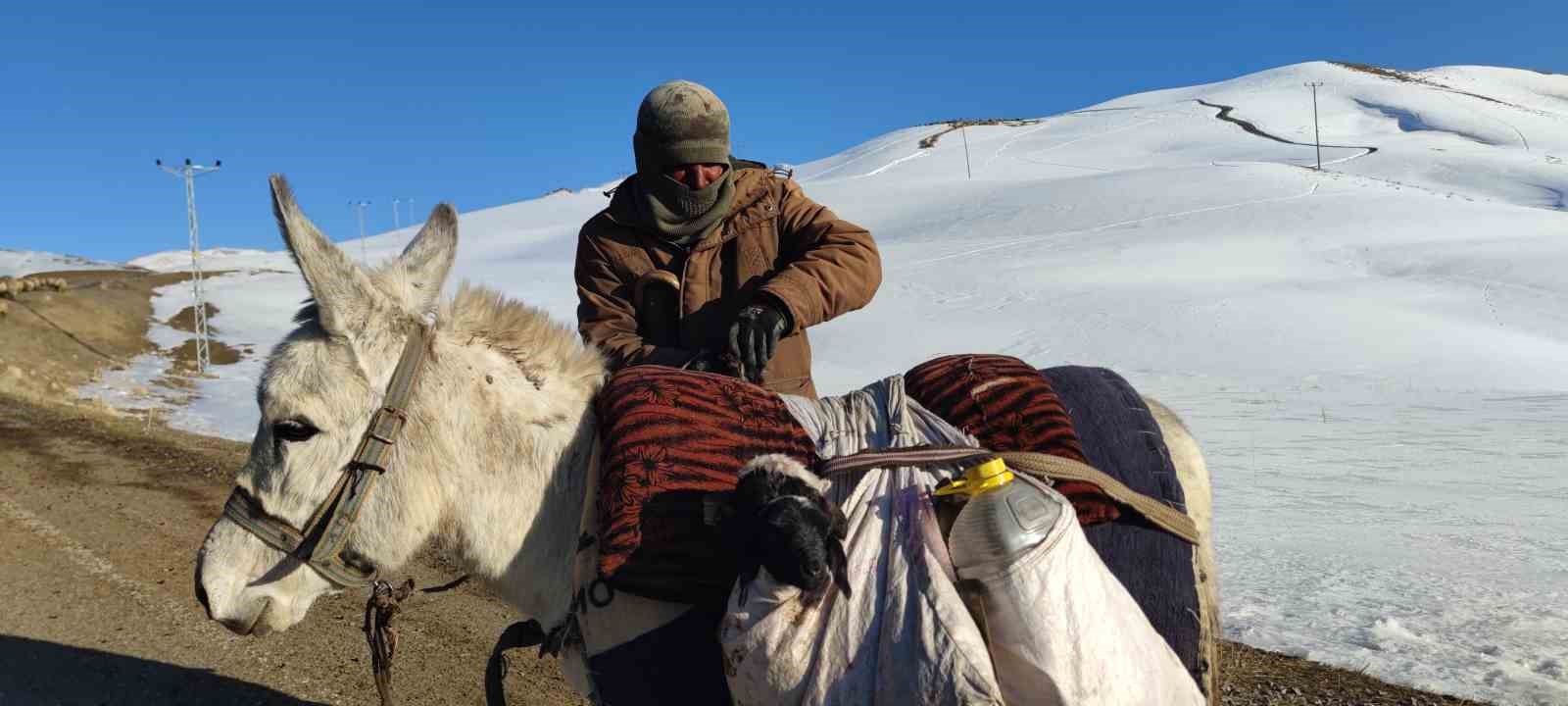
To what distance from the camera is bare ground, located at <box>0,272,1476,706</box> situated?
15.1 feet

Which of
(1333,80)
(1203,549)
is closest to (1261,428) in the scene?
(1203,549)

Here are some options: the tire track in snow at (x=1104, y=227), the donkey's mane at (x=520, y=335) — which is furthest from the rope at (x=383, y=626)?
the tire track in snow at (x=1104, y=227)

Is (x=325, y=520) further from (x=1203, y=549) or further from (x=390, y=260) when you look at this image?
(x=1203, y=549)

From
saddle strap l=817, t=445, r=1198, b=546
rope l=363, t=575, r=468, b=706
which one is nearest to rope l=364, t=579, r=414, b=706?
rope l=363, t=575, r=468, b=706

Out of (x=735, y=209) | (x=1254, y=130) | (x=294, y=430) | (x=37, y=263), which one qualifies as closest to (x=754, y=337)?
(x=735, y=209)

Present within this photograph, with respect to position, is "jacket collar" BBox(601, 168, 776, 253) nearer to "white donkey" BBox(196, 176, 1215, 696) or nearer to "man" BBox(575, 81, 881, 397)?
"man" BBox(575, 81, 881, 397)

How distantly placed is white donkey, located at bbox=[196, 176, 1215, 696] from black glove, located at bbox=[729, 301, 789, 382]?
585 mm

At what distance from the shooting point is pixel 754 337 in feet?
9.66

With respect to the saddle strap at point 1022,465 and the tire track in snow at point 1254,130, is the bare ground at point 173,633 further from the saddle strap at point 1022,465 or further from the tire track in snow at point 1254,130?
the tire track in snow at point 1254,130

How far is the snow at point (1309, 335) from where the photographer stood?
6305mm

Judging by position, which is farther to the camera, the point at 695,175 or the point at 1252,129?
the point at 1252,129

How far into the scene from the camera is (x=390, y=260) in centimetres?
247

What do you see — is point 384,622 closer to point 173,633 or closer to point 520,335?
point 520,335

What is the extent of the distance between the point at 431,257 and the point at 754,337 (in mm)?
963
